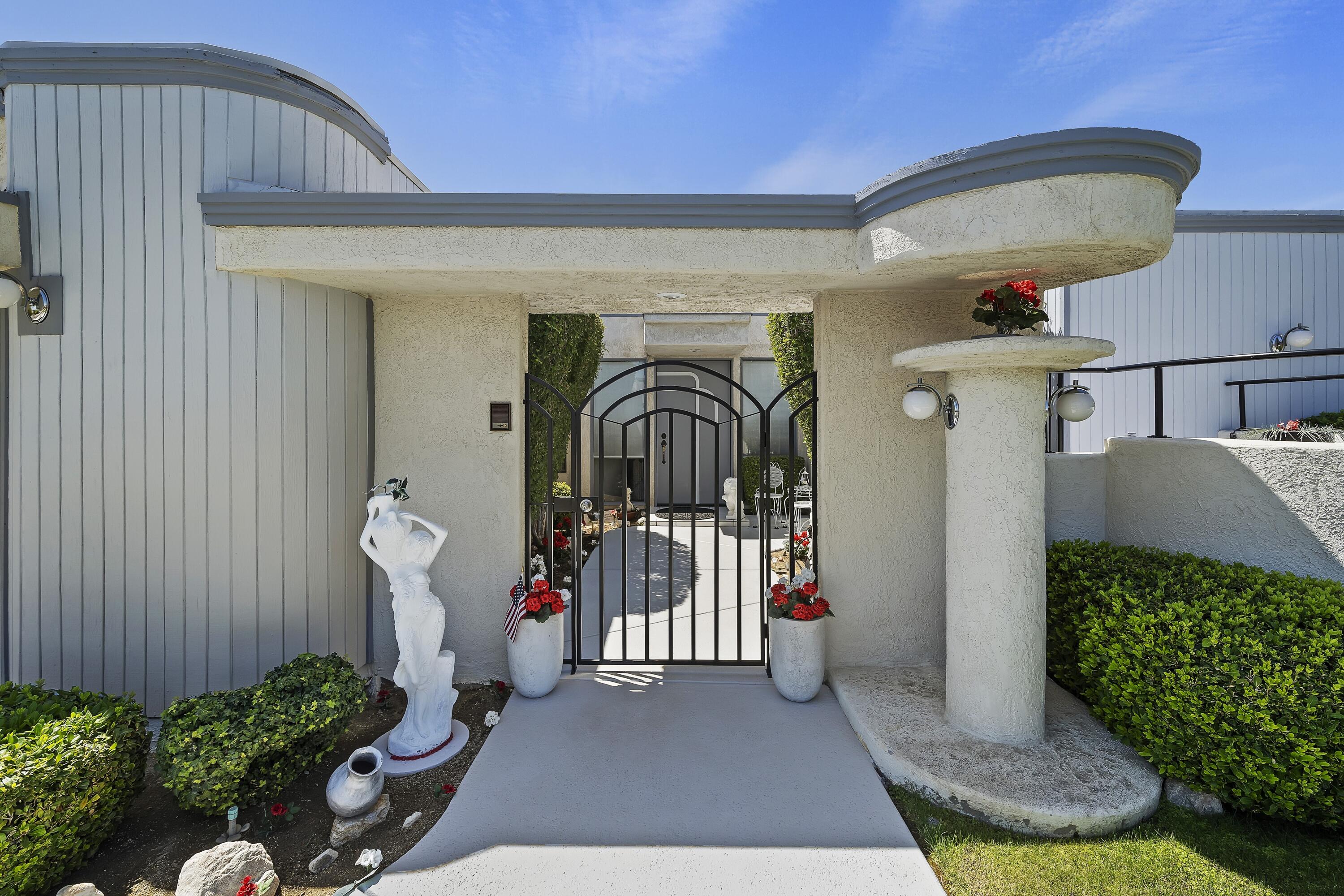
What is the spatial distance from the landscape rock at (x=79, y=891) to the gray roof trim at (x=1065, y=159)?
5.14 m

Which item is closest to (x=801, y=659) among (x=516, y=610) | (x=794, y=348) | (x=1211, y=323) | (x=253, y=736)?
(x=516, y=610)

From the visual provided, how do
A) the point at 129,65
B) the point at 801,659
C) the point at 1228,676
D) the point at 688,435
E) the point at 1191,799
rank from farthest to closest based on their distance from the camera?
1. the point at 688,435
2. the point at 801,659
3. the point at 129,65
4. the point at 1191,799
5. the point at 1228,676

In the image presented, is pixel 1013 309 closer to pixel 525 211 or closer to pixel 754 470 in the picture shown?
pixel 525 211

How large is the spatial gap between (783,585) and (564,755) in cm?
194

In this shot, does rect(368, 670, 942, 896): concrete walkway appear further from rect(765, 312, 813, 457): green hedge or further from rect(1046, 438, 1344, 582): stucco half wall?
rect(765, 312, 813, 457): green hedge

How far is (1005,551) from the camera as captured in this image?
3.36 m

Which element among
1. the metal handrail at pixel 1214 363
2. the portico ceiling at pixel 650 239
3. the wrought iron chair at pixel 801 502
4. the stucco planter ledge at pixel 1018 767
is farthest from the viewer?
the wrought iron chair at pixel 801 502

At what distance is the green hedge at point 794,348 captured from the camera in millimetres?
7277

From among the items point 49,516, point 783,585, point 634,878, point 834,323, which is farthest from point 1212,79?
point 49,516

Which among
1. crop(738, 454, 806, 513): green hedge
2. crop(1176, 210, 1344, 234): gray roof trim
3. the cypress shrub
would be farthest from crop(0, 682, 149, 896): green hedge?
crop(1176, 210, 1344, 234): gray roof trim

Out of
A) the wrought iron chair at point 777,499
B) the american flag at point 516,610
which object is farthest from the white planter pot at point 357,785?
the wrought iron chair at point 777,499

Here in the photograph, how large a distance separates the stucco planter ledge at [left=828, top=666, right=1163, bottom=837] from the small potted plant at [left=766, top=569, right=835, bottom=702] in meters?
0.29

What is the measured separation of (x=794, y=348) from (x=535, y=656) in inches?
202

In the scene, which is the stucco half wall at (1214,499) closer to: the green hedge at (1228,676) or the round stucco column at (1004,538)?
the green hedge at (1228,676)
